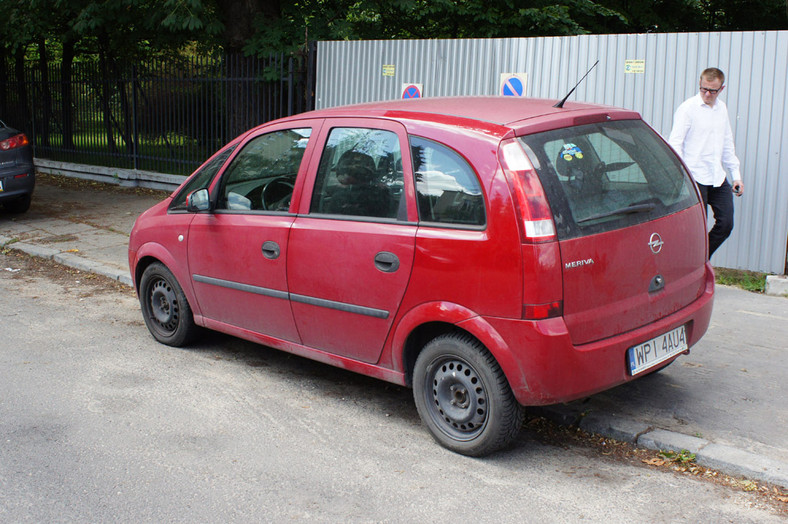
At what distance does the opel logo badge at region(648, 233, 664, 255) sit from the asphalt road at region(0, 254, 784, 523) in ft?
3.58

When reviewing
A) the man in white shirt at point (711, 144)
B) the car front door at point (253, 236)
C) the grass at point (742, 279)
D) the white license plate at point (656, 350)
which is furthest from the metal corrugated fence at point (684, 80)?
the car front door at point (253, 236)

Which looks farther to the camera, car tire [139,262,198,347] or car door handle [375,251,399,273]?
car tire [139,262,198,347]

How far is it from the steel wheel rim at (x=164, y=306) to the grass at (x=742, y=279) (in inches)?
199

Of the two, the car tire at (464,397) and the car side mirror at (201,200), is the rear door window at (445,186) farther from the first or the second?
the car side mirror at (201,200)

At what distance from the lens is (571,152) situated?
13.2ft

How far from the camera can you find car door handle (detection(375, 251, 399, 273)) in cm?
428

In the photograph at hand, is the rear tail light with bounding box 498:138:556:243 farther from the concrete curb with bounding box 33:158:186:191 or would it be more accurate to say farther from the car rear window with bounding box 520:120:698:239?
the concrete curb with bounding box 33:158:186:191

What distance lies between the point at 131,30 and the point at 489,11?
25.2ft

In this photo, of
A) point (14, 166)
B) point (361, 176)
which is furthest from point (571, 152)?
point (14, 166)

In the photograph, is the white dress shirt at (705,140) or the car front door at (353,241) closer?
the car front door at (353,241)

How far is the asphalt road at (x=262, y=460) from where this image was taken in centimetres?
363

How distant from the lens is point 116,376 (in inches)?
215

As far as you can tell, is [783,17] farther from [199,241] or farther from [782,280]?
[199,241]

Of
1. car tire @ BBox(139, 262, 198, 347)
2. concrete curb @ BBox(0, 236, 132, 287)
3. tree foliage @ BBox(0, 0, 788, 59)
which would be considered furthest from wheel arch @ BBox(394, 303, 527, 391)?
tree foliage @ BBox(0, 0, 788, 59)
